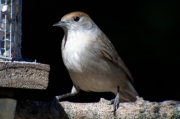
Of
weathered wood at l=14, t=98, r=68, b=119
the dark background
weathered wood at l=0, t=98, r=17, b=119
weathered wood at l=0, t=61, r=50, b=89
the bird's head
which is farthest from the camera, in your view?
the dark background

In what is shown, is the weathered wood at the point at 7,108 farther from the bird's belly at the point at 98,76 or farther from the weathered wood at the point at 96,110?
the bird's belly at the point at 98,76

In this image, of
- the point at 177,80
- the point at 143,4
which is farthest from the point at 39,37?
the point at 177,80

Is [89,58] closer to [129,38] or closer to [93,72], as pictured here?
[93,72]

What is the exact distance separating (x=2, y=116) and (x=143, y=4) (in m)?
4.27

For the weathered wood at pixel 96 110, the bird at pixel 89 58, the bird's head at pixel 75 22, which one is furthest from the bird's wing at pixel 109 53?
the weathered wood at pixel 96 110

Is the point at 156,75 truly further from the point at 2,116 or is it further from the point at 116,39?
the point at 2,116

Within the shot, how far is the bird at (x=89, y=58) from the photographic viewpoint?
5625 millimetres

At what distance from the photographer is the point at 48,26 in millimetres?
7586

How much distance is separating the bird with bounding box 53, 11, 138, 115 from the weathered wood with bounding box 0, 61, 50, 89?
1.72m

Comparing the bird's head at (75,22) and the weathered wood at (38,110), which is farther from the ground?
the bird's head at (75,22)

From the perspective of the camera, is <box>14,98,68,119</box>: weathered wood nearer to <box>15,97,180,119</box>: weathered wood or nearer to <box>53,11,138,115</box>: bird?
<box>15,97,180,119</box>: weathered wood

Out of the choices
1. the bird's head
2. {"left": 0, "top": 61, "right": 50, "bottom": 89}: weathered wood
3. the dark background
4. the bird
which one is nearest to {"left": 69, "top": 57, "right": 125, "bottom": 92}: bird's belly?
the bird

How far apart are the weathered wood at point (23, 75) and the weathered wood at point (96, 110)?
0.60 meters

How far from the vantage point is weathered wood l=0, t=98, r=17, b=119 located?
12.3ft
